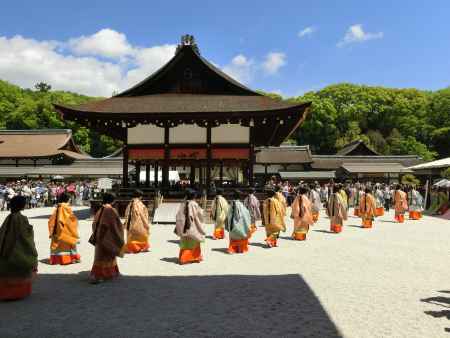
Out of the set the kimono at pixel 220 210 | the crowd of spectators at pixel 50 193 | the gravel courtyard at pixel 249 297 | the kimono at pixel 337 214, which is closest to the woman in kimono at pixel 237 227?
the gravel courtyard at pixel 249 297

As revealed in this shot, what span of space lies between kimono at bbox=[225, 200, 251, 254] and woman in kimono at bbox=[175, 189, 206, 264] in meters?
1.25

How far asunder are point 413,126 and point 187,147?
165 ft

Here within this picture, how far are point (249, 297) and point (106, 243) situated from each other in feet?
9.07

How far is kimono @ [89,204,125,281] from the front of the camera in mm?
7008

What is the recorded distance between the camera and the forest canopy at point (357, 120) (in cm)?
5578

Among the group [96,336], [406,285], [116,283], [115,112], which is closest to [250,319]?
[96,336]

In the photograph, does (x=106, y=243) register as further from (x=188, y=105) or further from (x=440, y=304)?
(x=188, y=105)

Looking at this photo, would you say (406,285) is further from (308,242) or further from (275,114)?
(275,114)

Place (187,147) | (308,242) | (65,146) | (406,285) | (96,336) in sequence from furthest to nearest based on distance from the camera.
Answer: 1. (65,146)
2. (187,147)
3. (308,242)
4. (406,285)
5. (96,336)

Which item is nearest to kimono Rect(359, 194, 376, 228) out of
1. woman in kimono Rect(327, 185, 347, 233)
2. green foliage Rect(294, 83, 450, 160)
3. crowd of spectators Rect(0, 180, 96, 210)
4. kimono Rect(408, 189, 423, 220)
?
woman in kimono Rect(327, 185, 347, 233)

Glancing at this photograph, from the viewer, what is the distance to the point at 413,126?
58.2m

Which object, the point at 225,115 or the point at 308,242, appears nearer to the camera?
the point at 308,242

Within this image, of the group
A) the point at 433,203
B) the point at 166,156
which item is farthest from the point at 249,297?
the point at 433,203

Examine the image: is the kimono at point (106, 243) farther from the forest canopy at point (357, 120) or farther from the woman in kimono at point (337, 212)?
the forest canopy at point (357, 120)
